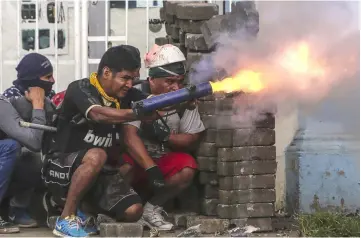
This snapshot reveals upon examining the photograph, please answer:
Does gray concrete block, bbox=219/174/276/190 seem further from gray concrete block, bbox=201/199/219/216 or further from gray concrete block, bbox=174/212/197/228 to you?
gray concrete block, bbox=174/212/197/228

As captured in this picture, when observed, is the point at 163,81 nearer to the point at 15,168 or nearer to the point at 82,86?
the point at 82,86

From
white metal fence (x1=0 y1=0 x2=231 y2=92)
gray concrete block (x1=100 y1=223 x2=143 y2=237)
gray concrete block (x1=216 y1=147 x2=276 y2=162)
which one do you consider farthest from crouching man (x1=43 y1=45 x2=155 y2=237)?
white metal fence (x1=0 y1=0 x2=231 y2=92)

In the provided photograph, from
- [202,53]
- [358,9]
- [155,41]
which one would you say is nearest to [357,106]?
[358,9]

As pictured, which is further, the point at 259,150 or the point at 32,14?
the point at 32,14

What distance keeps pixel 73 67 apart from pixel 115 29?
50 centimetres

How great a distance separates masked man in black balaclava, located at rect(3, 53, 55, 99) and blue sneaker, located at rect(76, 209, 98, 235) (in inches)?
38.7

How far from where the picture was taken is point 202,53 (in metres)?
7.20

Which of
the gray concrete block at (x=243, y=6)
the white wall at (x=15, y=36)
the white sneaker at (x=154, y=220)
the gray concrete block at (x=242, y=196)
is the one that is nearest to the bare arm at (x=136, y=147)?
the white sneaker at (x=154, y=220)

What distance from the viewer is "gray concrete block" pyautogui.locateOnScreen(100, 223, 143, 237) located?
6.83 m

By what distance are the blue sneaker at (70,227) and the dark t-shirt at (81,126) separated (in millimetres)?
499

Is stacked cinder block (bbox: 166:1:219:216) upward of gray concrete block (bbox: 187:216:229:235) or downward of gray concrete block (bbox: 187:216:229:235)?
upward

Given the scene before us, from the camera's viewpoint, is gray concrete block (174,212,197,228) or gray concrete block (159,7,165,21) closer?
gray concrete block (174,212,197,228)

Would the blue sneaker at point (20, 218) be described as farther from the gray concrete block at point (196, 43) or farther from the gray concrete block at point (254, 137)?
the gray concrete block at point (196, 43)

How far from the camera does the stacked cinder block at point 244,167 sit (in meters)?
7.02
